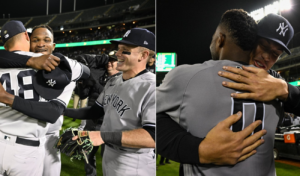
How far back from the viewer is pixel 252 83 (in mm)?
575

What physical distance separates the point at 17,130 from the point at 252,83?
0.91m

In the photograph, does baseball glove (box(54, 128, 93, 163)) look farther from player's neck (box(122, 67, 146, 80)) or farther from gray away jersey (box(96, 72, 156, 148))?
player's neck (box(122, 67, 146, 80))

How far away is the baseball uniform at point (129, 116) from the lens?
845mm

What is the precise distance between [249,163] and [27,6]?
2458 mm

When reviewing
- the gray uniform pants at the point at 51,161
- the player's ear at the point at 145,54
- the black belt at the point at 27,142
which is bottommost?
the gray uniform pants at the point at 51,161

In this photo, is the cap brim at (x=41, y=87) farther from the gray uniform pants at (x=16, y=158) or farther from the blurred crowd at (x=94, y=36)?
the blurred crowd at (x=94, y=36)

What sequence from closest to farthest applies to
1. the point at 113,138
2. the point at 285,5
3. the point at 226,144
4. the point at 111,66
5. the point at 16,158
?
the point at 226,144 < the point at 113,138 < the point at 16,158 < the point at 285,5 < the point at 111,66

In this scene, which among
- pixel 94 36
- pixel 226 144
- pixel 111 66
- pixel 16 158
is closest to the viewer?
pixel 226 144

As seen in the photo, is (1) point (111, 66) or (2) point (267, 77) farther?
(1) point (111, 66)

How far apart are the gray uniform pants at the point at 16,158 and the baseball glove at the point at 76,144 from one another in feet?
0.45

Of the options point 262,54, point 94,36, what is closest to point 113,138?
point 262,54

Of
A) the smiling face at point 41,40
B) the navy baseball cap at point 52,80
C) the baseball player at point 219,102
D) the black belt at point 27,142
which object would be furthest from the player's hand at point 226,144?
the smiling face at point 41,40

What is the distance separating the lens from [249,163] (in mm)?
619

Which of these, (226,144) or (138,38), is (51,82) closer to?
(138,38)
